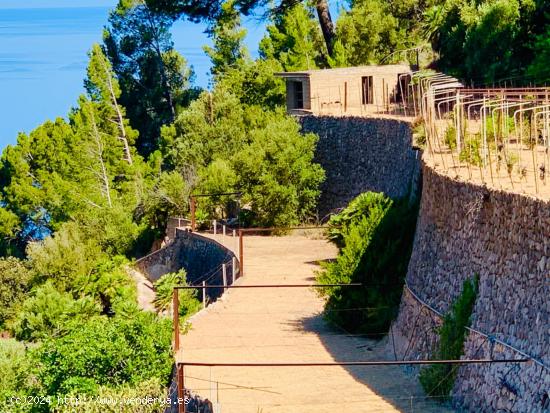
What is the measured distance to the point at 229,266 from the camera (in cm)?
2931

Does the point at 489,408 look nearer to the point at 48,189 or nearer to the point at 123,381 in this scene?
the point at 123,381

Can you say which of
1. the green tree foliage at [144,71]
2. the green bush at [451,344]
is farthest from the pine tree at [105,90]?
the green bush at [451,344]

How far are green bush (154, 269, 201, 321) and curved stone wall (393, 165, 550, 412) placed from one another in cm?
940

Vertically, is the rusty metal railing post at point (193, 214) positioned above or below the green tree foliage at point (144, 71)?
below

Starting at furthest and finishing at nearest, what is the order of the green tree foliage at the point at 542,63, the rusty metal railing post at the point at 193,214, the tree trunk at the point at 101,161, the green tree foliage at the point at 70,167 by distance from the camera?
the tree trunk at the point at 101,161
the green tree foliage at the point at 70,167
the rusty metal railing post at the point at 193,214
the green tree foliage at the point at 542,63

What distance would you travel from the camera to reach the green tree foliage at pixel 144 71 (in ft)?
197

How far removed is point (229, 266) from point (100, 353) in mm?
9149

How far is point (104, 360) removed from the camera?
2039cm

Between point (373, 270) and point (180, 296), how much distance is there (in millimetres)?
7557

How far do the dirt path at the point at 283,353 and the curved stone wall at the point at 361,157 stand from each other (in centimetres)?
262

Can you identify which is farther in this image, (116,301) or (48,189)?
(48,189)

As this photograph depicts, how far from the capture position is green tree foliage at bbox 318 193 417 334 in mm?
21578

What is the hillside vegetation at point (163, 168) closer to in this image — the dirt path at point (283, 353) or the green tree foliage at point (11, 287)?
the green tree foliage at point (11, 287)

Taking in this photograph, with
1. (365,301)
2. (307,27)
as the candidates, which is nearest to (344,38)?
(307,27)
